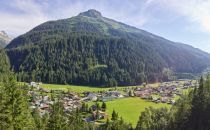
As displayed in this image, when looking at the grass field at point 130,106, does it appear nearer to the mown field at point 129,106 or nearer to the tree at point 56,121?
the mown field at point 129,106

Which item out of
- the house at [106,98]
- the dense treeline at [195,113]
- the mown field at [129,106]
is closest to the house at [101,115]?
the mown field at [129,106]

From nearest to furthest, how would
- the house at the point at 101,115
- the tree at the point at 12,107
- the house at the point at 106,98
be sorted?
the tree at the point at 12,107, the house at the point at 101,115, the house at the point at 106,98

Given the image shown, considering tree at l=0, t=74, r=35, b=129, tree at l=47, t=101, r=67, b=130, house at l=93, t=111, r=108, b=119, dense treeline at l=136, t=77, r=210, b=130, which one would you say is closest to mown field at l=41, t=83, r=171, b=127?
house at l=93, t=111, r=108, b=119

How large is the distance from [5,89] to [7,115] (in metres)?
3.73

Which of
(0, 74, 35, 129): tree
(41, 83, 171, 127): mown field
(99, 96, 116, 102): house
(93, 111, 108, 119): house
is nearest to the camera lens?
(0, 74, 35, 129): tree

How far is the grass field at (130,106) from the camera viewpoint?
136m

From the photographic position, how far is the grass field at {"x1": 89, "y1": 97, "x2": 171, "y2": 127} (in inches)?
5354

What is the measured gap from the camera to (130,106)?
160625mm

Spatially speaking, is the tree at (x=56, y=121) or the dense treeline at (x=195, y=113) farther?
the dense treeline at (x=195, y=113)

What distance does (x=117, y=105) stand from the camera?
538ft

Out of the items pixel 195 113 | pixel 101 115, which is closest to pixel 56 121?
pixel 195 113

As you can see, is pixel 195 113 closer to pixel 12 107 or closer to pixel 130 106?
pixel 12 107

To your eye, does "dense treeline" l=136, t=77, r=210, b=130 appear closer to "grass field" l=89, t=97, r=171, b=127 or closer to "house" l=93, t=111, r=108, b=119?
"grass field" l=89, t=97, r=171, b=127

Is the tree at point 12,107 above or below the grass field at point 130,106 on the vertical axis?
above
